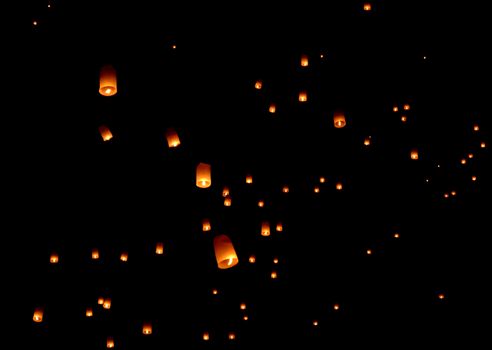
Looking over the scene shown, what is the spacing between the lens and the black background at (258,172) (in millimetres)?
4867

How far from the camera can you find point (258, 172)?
5387 mm

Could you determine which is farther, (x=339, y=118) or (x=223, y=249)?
(x=339, y=118)

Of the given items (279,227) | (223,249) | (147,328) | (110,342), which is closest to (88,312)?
Answer: (110,342)

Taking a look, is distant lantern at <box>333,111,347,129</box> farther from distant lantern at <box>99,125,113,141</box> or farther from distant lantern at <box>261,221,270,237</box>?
distant lantern at <box>99,125,113,141</box>

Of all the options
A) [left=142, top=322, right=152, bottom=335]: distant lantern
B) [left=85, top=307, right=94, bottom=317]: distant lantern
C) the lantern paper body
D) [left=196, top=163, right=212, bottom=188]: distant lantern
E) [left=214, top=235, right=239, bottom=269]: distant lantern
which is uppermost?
the lantern paper body

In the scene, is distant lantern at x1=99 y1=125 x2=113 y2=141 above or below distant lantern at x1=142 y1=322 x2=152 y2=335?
above

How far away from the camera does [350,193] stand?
5.64m

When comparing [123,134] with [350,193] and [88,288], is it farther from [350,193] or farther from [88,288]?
[350,193]

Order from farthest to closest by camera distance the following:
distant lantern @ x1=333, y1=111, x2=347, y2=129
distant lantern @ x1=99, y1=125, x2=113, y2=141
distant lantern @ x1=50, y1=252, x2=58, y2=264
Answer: distant lantern @ x1=50, y1=252, x2=58, y2=264, distant lantern @ x1=99, y1=125, x2=113, y2=141, distant lantern @ x1=333, y1=111, x2=347, y2=129

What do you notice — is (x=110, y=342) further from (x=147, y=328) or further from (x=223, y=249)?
(x=223, y=249)

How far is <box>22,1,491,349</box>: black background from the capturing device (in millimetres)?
4867

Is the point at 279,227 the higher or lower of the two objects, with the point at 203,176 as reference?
higher

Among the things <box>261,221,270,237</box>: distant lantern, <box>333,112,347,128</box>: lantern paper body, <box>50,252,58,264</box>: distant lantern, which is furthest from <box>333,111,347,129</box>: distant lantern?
<box>50,252,58,264</box>: distant lantern

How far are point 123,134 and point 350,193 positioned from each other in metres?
2.61
